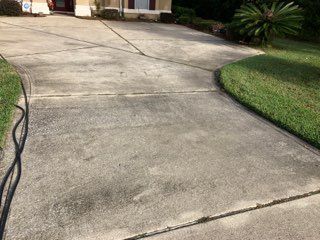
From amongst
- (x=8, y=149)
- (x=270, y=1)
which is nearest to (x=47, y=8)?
(x=270, y=1)

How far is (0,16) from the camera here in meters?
13.9

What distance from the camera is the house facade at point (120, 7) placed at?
1595cm

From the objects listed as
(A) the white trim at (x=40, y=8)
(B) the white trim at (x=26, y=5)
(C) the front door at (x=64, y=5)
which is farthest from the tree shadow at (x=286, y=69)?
(C) the front door at (x=64, y=5)

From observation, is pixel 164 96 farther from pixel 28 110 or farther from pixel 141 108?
pixel 28 110

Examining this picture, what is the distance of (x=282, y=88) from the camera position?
6.97 metres

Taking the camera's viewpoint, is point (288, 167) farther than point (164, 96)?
No

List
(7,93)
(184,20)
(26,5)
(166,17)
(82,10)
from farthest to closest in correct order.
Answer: (166,17) → (184,20) → (82,10) → (26,5) → (7,93)

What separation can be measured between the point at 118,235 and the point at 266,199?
158cm

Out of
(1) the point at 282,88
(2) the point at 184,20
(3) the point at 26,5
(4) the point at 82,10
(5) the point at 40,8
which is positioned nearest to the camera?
(1) the point at 282,88

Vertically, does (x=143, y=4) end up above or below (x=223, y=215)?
above

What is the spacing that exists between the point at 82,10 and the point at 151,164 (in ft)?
46.6

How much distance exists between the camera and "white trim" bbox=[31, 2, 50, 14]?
49.3 feet

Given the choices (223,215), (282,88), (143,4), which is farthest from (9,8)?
(223,215)

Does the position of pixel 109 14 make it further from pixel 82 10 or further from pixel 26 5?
pixel 26 5
